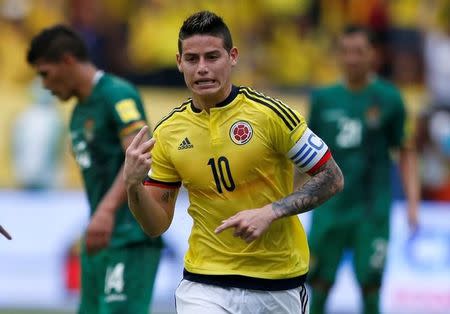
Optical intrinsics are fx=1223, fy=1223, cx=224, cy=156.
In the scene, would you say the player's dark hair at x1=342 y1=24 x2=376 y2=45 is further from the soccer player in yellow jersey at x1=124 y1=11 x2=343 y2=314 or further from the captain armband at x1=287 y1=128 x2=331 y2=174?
the captain armband at x1=287 y1=128 x2=331 y2=174

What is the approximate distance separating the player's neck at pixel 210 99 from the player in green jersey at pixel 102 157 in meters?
1.63

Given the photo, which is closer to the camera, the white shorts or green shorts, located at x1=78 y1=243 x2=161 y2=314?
the white shorts

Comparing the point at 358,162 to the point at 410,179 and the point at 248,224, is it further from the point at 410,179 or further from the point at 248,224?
the point at 248,224

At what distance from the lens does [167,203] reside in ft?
20.4

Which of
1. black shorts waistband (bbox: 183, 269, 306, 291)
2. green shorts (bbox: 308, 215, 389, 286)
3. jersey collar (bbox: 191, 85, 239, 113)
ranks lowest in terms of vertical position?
green shorts (bbox: 308, 215, 389, 286)

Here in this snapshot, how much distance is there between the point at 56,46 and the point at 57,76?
19 cm

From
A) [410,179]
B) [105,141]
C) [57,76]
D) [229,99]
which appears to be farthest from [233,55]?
[410,179]

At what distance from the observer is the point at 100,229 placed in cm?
734

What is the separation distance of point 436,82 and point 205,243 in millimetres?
10336

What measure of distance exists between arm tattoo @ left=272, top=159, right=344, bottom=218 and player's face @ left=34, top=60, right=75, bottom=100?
2.44 meters

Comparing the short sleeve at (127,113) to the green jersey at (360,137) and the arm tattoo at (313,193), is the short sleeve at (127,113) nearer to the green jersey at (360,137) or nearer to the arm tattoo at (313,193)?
the arm tattoo at (313,193)

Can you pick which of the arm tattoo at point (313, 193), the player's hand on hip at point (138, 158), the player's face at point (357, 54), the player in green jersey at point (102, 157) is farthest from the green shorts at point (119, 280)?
the player's face at point (357, 54)

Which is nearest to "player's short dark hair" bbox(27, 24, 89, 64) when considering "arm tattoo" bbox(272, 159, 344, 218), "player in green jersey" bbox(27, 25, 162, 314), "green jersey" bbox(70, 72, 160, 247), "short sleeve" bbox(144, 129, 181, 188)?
"player in green jersey" bbox(27, 25, 162, 314)

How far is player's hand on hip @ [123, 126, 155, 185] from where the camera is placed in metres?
5.57
